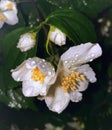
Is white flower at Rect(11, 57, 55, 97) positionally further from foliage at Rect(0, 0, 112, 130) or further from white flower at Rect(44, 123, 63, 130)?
white flower at Rect(44, 123, 63, 130)

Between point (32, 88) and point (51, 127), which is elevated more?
point (32, 88)

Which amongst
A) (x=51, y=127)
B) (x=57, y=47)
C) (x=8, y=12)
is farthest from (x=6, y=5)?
(x=51, y=127)

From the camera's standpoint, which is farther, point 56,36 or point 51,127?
point 51,127

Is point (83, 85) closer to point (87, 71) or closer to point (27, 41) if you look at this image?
point (87, 71)

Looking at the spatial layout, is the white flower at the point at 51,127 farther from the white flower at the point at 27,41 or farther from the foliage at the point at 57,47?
the white flower at the point at 27,41

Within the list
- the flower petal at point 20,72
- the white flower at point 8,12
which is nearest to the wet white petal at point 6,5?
the white flower at point 8,12

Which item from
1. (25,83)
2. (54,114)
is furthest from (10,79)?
(54,114)

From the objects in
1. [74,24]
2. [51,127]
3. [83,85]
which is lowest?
[51,127]
